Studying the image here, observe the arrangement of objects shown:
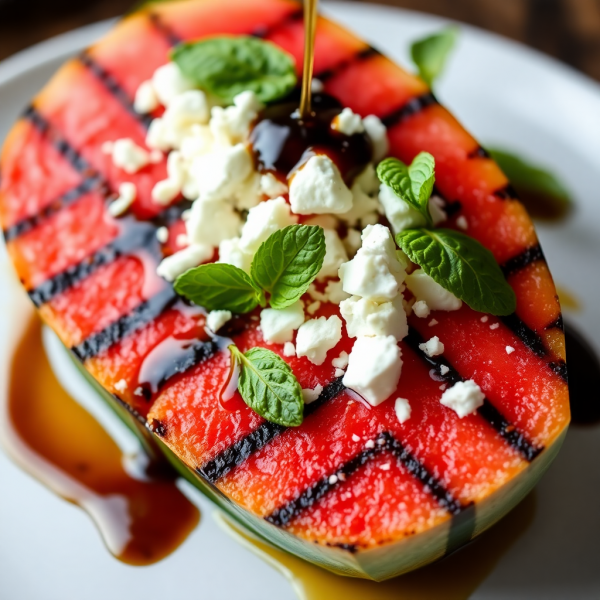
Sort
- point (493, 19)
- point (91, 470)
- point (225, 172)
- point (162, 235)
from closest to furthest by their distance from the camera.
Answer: point (225, 172) → point (162, 235) → point (91, 470) → point (493, 19)

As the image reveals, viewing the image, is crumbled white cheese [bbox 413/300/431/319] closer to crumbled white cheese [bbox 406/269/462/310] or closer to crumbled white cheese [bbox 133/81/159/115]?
A: crumbled white cheese [bbox 406/269/462/310]

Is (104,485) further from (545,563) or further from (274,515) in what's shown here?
(545,563)

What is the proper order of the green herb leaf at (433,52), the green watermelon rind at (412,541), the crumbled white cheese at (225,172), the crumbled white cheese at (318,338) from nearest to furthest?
1. the green watermelon rind at (412,541)
2. the crumbled white cheese at (318,338)
3. the crumbled white cheese at (225,172)
4. the green herb leaf at (433,52)

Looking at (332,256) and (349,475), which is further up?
(332,256)

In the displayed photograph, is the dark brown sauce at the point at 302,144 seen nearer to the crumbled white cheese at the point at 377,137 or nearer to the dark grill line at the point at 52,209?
the crumbled white cheese at the point at 377,137

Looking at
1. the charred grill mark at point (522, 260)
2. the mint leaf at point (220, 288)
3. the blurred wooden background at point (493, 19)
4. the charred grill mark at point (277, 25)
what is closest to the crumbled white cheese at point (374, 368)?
the mint leaf at point (220, 288)

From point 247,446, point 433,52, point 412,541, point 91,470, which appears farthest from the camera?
point 433,52

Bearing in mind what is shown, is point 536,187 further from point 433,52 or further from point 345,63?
point 345,63

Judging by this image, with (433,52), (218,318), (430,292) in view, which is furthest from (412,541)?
(433,52)
